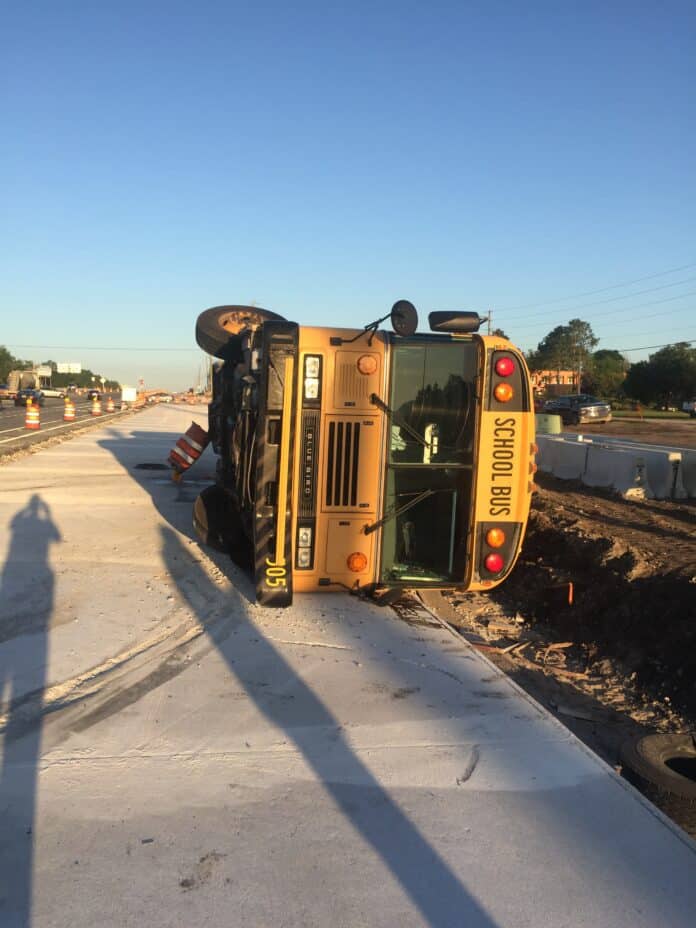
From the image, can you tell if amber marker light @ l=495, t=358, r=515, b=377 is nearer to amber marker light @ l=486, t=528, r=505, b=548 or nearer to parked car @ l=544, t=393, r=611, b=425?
amber marker light @ l=486, t=528, r=505, b=548

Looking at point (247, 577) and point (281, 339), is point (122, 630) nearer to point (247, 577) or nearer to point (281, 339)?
point (247, 577)

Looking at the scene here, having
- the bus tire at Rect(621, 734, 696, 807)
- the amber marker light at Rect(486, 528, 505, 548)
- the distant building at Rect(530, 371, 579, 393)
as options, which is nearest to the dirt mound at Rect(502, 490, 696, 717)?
the bus tire at Rect(621, 734, 696, 807)

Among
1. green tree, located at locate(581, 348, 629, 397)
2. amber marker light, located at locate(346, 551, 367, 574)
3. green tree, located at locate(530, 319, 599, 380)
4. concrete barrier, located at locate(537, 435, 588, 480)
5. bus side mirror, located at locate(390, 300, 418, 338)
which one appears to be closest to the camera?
bus side mirror, located at locate(390, 300, 418, 338)

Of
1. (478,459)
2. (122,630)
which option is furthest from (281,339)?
(122,630)

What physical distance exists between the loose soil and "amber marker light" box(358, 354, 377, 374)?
2.44 meters

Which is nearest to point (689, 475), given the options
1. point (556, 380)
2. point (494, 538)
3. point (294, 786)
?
point (494, 538)

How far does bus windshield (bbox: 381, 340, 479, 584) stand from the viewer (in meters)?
5.72

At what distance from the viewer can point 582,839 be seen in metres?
3.00

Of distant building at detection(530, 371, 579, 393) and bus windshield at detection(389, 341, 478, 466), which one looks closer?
bus windshield at detection(389, 341, 478, 466)

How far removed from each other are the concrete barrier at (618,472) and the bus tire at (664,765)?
8.55m

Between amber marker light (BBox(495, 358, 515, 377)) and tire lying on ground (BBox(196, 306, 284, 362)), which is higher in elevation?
tire lying on ground (BBox(196, 306, 284, 362))

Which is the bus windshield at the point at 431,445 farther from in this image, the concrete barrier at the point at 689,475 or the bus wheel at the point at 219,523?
the concrete barrier at the point at 689,475

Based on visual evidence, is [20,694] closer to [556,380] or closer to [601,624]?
[601,624]

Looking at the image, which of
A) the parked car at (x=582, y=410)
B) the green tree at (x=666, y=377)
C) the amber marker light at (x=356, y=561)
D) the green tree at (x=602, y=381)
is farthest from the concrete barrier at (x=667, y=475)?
the green tree at (x=602, y=381)
